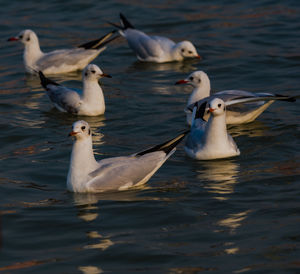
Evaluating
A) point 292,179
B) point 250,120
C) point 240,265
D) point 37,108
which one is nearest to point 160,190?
point 292,179


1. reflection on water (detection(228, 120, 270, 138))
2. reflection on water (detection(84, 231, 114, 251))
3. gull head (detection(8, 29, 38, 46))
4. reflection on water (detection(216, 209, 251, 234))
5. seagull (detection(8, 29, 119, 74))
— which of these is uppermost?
gull head (detection(8, 29, 38, 46))

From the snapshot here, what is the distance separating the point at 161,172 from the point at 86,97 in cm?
381

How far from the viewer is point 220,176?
10398 millimetres

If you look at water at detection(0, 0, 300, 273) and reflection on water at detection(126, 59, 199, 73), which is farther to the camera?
reflection on water at detection(126, 59, 199, 73)

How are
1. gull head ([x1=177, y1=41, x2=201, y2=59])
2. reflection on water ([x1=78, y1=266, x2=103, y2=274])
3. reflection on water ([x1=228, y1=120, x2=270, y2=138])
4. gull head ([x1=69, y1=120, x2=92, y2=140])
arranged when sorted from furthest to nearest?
gull head ([x1=177, y1=41, x2=201, y2=59]) < reflection on water ([x1=228, y1=120, x2=270, y2=138]) < gull head ([x1=69, y1=120, x2=92, y2=140]) < reflection on water ([x1=78, y1=266, x2=103, y2=274])

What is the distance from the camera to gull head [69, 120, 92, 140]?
9.66m

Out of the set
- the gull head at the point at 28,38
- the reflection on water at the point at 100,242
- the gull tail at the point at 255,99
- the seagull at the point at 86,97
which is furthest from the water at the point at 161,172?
the gull head at the point at 28,38

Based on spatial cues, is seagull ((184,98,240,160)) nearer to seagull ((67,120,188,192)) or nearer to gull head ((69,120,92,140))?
seagull ((67,120,188,192))

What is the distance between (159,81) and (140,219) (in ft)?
25.1

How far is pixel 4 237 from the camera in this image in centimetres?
839

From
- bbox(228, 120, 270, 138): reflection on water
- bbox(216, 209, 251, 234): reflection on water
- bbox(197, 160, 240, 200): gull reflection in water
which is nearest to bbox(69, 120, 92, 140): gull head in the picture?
bbox(197, 160, 240, 200): gull reflection in water

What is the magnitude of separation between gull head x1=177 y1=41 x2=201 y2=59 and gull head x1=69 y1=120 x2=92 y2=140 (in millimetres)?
7952

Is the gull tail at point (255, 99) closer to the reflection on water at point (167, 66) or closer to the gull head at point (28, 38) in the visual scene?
the reflection on water at point (167, 66)

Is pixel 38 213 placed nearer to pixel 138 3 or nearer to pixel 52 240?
pixel 52 240
